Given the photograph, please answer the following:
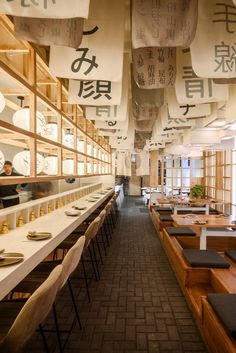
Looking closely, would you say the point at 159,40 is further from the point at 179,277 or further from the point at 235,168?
the point at 235,168

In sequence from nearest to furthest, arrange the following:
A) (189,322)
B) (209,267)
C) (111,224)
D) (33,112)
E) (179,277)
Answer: (189,322) → (33,112) → (209,267) → (179,277) → (111,224)

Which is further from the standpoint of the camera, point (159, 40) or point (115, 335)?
point (115, 335)

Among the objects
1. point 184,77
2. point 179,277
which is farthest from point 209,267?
point 184,77

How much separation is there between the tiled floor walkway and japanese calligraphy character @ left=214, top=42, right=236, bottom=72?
2486 mm

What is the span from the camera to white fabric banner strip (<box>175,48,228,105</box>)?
336 cm

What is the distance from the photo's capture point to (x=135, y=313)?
334 centimetres

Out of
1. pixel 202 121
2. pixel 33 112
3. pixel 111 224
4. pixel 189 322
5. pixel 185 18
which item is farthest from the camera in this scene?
pixel 111 224

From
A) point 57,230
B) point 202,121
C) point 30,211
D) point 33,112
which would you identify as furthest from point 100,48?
point 202,121

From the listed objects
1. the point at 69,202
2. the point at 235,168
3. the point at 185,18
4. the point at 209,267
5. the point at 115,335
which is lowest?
the point at 115,335

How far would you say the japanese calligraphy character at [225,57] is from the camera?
2430 mm

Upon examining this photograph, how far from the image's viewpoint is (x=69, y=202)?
6434 millimetres

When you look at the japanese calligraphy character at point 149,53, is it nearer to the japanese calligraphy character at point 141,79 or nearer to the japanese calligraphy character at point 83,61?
the japanese calligraphy character at point 141,79

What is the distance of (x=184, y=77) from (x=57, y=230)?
2.30 m

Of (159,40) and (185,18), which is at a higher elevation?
(185,18)
